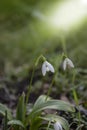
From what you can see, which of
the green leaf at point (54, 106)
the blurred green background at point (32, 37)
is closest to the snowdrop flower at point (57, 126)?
the green leaf at point (54, 106)

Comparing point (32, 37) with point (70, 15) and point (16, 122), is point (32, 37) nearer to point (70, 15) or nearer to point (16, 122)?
point (70, 15)

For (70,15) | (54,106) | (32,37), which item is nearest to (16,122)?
(54,106)

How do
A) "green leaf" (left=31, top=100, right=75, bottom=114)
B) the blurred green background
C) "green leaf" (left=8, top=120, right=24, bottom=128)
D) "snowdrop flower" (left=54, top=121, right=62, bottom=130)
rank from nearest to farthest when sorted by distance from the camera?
"snowdrop flower" (left=54, top=121, right=62, bottom=130)
"green leaf" (left=8, top=120, right=24, bottom=128)
"green leaf" (left=31, top=100, right=75, bottom=114)
the blurred green background

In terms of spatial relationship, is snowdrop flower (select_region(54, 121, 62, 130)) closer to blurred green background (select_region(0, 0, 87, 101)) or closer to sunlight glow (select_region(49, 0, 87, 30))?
blurred green background (select_region(0, 0, 87, 101))

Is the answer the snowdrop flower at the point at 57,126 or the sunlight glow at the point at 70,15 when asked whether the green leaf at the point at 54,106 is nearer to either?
the snowdrop flower at the point at 57,126

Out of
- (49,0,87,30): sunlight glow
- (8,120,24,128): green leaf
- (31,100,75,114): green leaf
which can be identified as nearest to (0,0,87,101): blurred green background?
(49,0,87,30): sunlight glow

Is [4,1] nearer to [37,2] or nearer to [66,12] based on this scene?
[37,2]
